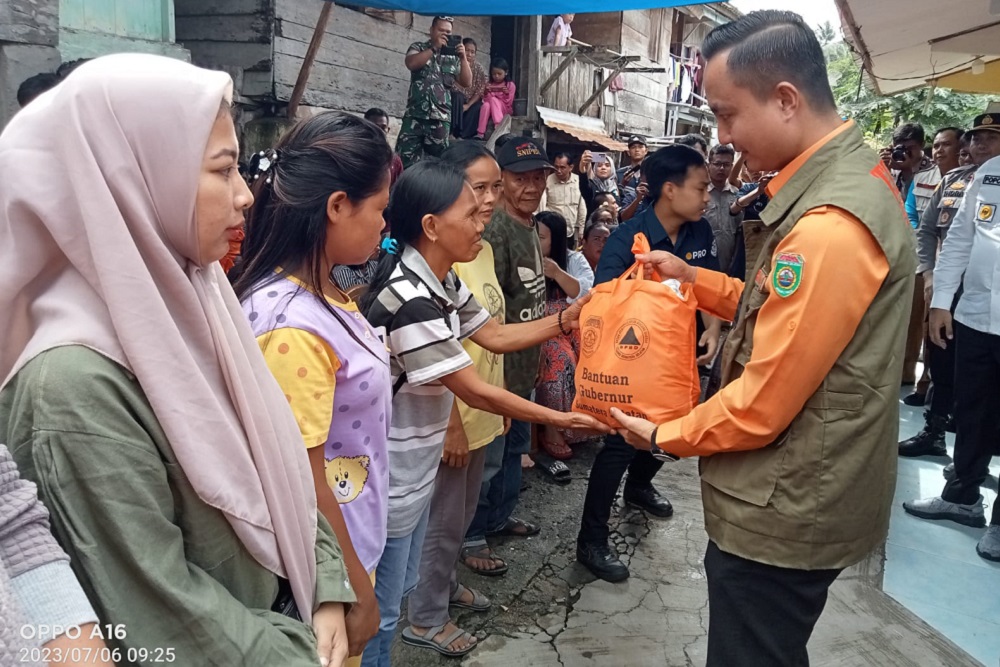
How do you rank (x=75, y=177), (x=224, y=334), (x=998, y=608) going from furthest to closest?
1. (x=998, y=608)
2. (x=224, y=334)
3. (x=75, y=177)

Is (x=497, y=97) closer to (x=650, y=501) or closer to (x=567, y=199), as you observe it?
(x=567, y=199)

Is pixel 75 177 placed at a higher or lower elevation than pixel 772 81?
lower

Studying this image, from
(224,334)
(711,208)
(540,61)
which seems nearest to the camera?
(224,334)

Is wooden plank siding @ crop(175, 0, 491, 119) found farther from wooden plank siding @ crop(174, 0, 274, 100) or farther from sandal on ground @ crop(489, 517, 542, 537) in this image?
sandal on ground @ crop(489, 517, 542, 537)

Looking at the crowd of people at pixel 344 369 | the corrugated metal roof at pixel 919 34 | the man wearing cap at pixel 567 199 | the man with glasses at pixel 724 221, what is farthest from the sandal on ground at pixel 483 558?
the man wearing cap at pixel 567 199

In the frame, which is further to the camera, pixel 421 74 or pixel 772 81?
pixel 421 74

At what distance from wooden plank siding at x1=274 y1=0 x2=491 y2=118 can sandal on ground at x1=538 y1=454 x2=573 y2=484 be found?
12.9ft

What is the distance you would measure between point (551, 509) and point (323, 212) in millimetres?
2782

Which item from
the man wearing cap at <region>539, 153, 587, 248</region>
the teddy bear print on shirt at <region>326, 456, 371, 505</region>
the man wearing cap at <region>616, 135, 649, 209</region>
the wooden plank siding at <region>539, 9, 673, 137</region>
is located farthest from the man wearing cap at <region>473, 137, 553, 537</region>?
the wooden plank siding at <region>539, 9, 673, 137</region>

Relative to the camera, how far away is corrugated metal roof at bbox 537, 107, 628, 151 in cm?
1009

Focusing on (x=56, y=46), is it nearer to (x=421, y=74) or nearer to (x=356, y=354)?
(x=421, y=74)

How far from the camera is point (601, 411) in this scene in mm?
2098

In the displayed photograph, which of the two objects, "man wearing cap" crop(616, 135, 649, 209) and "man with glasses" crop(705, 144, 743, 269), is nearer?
"man with glasses" crop(705, 144, 743, 269)

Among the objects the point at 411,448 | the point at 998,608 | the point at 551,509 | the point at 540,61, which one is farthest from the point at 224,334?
the point at 540,61
